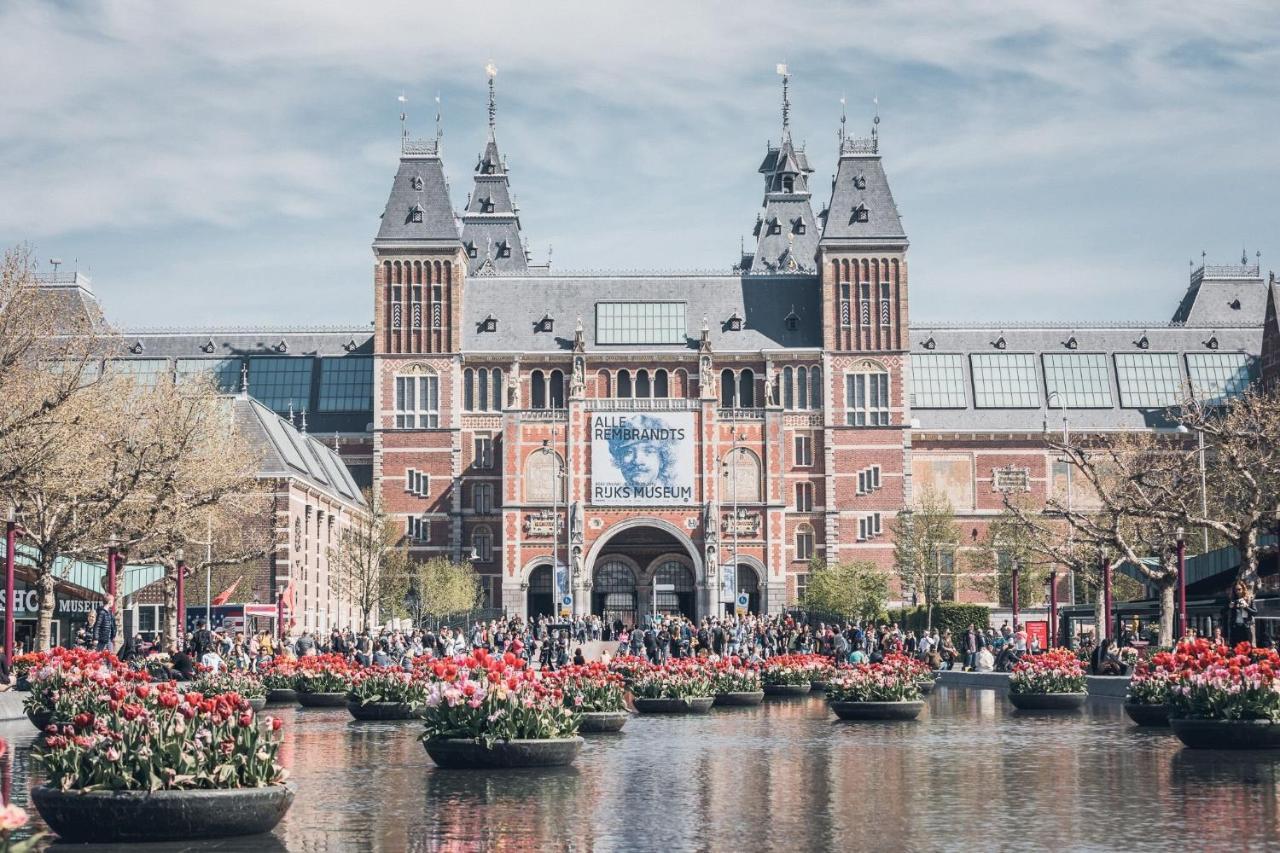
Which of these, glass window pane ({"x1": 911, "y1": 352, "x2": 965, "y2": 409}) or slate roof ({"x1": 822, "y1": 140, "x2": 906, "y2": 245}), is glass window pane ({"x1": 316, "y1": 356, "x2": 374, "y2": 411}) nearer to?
slate roof ({"x1": 822, "y1": 140, "x2": 906, "y2": 245})

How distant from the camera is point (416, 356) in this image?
91625 millimetres

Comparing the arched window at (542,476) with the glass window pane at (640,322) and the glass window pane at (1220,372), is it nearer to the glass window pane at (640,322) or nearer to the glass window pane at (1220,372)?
the glass window pane at (640,322)

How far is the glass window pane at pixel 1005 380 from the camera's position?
95.6 metres

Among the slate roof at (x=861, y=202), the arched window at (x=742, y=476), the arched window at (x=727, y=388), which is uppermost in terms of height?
the slate roof at (x=861, y=202)

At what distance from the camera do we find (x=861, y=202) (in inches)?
3639

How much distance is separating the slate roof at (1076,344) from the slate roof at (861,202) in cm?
927

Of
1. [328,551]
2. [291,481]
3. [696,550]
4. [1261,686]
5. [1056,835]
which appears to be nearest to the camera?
[1056,835]

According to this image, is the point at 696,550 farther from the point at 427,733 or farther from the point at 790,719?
the point at 427,733

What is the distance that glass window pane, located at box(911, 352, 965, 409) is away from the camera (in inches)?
3757

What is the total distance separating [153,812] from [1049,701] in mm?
23381

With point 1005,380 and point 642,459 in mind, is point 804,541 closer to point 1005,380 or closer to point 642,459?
point 642,459

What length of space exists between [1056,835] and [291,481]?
189ft

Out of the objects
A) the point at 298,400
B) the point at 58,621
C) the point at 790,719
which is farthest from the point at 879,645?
the point at 298,400

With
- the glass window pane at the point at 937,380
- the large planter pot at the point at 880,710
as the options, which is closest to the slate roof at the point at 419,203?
the glass window pane at the point at 937,380
